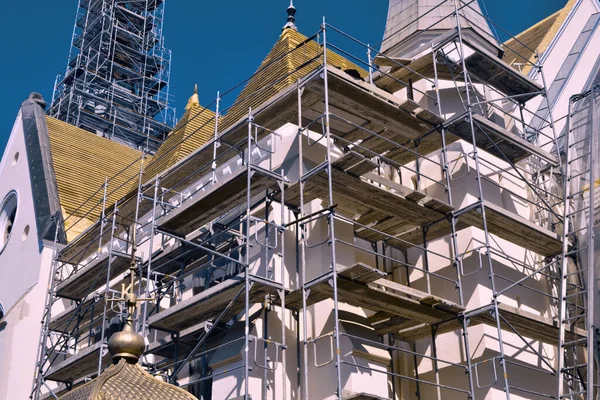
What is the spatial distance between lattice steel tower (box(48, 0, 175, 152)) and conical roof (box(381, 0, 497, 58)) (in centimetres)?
1949

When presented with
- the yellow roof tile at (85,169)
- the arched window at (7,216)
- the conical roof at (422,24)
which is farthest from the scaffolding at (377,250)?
the arched window at (7,216)

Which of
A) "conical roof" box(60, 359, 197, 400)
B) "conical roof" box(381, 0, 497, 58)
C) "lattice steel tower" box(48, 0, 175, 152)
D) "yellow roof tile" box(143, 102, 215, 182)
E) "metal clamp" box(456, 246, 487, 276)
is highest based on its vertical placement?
"lattice steel tower" box(48, 0, 175, 152)

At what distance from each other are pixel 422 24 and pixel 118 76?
84.7 ft

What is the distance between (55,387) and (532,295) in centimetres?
990

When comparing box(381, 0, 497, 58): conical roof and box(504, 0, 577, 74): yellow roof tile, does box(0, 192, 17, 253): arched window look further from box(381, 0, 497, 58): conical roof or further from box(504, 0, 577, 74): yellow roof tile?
box(504, 0, 577, 74): yellow roof tile

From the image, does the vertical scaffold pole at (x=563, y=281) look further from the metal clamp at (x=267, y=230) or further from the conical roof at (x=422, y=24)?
the metal clamp at (x=267, y=230)

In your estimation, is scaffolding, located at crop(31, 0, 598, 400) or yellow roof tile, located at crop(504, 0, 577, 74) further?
yellow roof tile, located at crop(504, 0, 577, 74)

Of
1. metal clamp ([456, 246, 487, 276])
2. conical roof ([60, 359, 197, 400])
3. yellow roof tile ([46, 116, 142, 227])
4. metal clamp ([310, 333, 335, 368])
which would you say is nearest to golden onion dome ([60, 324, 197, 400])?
conical roof ([60, 359, 197, 400])

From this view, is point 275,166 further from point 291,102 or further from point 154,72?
point 154,72

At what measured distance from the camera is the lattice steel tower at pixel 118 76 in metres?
37.7

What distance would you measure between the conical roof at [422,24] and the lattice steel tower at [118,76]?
19.5m

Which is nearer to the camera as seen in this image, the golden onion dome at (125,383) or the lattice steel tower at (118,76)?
the golden onion dome at (125,383)

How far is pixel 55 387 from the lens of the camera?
1856 cm

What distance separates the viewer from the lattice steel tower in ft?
124
